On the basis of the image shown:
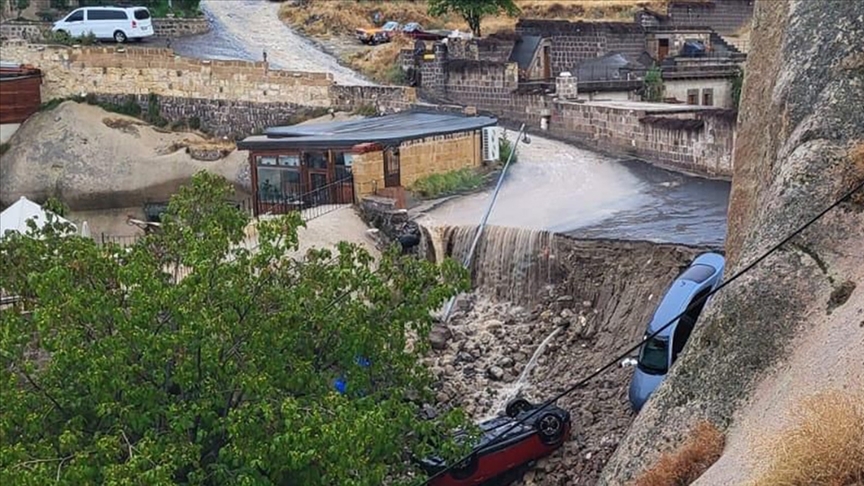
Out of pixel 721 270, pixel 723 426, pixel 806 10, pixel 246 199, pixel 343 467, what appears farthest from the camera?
pixel 246 199

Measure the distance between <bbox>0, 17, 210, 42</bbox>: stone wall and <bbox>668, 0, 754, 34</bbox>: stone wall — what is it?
60.5 feet

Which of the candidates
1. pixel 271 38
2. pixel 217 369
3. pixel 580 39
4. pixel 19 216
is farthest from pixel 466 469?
pixel 271 38

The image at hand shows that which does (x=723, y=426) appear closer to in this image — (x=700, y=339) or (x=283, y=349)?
(x=700, y=339)

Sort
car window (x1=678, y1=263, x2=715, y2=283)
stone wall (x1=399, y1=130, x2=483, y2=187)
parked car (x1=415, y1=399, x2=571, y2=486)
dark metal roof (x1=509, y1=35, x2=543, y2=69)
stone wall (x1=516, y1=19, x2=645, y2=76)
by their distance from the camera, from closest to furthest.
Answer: parked car (x1=415, y1=399, x2=571, y2=486) < car window (x1=678, y1=263, x2=715, y2=283) < stone wall (x1=399, y1=130, x2=483, y2=187) < dark metal roof (x1=509, y1=35, x2=543, y2=69) < stone wall (x1=516, y1=19, x2=645, y2=76)

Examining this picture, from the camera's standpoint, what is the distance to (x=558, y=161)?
2817cm

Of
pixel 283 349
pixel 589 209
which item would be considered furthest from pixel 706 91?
pixel 283 349

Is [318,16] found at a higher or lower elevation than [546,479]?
higher

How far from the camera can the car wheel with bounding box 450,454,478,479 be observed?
51.0ft

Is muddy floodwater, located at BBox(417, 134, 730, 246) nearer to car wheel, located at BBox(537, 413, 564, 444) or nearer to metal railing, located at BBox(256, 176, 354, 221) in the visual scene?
metal railing, located at BBox(256, 176, 354, 221)

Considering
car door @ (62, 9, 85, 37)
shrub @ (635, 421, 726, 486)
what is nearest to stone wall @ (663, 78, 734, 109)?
car door @ (62, 9, 85, 37)

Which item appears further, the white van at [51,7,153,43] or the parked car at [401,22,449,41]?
the parked car at [401,22,449,41]

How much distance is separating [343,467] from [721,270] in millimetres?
7961

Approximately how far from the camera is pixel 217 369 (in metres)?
12.9

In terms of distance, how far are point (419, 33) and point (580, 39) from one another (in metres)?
7.90
